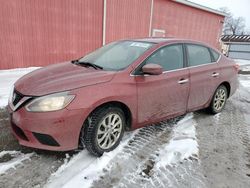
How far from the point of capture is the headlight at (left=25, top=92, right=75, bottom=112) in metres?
2.52

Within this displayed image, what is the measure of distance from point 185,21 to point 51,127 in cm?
1411

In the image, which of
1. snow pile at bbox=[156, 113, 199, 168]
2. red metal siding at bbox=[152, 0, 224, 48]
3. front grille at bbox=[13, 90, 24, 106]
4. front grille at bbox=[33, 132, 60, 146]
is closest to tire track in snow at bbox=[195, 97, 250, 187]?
snow pile at bbox=[156, 113, 199, 168]

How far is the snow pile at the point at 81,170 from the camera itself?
243cm

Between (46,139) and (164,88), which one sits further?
(164,88)

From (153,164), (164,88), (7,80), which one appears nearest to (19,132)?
(153,164)

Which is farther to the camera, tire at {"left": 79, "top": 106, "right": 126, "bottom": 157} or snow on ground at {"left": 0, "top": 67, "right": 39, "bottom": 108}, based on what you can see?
snow on ground at {"left": 0, "top": 67, "right": 39, "bottom": 108}

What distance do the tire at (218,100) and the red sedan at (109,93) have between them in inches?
12.5

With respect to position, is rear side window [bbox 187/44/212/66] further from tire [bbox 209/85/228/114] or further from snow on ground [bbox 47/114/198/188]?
snow on ground [bbox 47/114/198/188]

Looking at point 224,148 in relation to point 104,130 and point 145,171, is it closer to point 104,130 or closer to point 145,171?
point 145,171

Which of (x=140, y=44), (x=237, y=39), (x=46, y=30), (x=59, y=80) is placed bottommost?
(x=59, y=80)

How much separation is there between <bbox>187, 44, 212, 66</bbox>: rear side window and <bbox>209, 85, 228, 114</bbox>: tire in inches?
27.0

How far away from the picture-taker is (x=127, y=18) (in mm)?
11164

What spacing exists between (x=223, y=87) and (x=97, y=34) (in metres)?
6.77

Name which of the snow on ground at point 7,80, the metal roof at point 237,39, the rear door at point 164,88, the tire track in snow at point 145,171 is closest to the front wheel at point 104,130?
the tire track in snow at point 145,171
